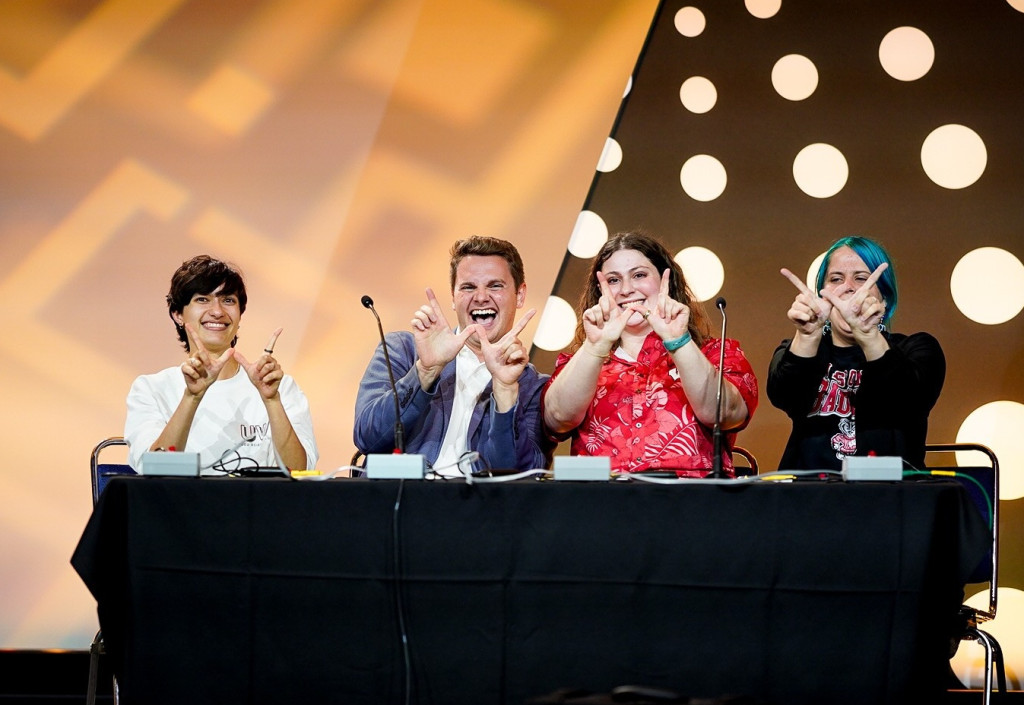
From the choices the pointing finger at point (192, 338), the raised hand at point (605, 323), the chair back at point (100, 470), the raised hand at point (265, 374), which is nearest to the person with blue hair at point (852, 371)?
the raised hand at point (605, 323)

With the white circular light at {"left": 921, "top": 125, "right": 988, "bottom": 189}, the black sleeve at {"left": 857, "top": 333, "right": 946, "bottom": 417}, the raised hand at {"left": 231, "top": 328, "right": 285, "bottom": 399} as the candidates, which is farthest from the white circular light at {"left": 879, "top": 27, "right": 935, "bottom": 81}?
the raised hand at {"left": 231, "top": 328, "right": 285, "bottom": 399}

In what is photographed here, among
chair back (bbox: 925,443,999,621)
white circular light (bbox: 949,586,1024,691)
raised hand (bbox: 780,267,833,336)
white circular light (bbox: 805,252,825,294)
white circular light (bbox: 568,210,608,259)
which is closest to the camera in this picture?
chair back (bbox: 925,443,999,621)

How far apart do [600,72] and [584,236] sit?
0.57 meters

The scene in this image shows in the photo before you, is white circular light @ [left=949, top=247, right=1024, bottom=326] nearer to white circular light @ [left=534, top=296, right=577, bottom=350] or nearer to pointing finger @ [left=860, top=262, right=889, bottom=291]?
pointing finger @ [left=860, top=262, right=889, bottom=291]

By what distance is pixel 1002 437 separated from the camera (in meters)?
3.11

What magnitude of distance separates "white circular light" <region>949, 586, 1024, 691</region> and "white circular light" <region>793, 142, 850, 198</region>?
1386 mm

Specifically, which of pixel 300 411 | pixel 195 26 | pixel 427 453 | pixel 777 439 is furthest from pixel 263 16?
pixel 777 439

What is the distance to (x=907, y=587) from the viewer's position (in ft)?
5.34

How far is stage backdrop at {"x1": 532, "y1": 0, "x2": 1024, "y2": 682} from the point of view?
320 cm

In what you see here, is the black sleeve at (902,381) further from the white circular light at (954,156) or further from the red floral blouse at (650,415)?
the white circular light at (954,156)

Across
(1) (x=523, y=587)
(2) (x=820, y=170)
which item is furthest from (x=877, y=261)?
(1) (x=523, y=587)

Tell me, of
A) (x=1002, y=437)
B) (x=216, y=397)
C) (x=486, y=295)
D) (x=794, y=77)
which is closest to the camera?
(x=486, y=295)

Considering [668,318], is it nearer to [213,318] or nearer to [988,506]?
[988,506]

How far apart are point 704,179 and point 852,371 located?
1.19 metres
